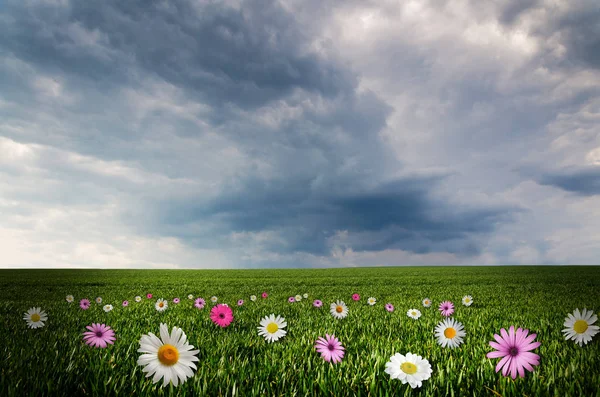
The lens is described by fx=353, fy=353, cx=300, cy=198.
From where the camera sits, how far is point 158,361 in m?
2.07

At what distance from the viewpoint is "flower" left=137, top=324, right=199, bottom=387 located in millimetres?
2006

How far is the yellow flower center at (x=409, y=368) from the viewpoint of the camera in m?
2.45

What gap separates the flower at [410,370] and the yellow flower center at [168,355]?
1382 millimetres

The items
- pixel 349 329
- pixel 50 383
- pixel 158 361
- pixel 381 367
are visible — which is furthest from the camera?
pixel 349 329

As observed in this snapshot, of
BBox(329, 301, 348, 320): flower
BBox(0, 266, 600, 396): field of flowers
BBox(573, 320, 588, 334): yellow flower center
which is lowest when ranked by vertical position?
BBox(0, 266, 600, 396): field of flowers

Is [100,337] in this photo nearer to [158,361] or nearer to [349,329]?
[158,361]

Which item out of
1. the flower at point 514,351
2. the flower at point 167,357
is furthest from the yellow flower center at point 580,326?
the flower at point 167,357

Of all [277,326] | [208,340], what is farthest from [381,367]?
[208,340]

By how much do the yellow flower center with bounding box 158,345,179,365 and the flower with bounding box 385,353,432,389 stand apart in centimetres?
138

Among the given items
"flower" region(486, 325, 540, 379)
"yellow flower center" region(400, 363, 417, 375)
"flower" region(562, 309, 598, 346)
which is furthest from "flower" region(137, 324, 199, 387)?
"flower" region(562, 309, 598, 346)

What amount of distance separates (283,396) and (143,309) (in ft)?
21.3

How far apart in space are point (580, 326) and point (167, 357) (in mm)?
3819

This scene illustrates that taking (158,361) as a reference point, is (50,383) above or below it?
below

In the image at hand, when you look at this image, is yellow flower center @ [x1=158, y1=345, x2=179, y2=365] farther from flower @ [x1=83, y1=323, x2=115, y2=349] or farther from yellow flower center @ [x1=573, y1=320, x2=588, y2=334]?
yellow flower center @ [x1=573, y1=320, x2=588, y2=334]
